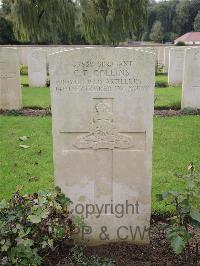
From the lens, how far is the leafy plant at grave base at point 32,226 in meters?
2.63

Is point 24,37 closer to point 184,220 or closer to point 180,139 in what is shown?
point 180,139

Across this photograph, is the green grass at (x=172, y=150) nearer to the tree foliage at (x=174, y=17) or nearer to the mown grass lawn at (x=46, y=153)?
the mown grass lawn at (x=46, y=153)

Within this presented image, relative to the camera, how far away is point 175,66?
14.4 metres

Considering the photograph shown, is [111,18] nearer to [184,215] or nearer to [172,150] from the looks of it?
[172,150]

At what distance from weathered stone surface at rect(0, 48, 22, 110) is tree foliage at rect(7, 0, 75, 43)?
597 inches

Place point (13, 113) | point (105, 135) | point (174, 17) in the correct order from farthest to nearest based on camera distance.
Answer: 1. point (174, 17)
2. point (13, 113)
3. point (105, 135)

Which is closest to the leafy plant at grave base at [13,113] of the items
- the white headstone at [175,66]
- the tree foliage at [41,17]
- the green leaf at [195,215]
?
the white headstone at [175,66]

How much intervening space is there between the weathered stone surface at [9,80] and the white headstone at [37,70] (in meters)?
5.09

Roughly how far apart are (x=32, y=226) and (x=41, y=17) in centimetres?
2378

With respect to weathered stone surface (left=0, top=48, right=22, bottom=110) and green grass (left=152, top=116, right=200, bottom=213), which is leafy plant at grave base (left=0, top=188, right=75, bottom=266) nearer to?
green grass (left=152, top=116, right=200, bottom=213)

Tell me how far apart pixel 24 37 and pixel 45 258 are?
23.4m

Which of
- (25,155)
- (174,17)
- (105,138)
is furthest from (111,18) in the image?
(174,17)

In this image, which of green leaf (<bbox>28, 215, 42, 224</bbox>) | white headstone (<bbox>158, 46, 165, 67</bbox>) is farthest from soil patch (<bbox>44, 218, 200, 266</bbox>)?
white headstone (<bbox>158, 46, 165, 67</bbox>)

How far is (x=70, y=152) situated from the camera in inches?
129
